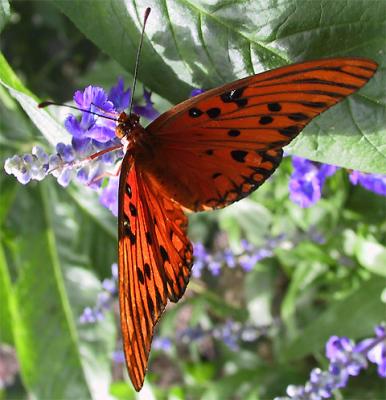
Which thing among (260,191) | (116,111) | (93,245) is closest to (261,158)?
(116,111)

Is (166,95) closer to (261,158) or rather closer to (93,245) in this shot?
(261,158)

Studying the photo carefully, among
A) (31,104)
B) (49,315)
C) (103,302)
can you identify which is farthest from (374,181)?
(49,315)

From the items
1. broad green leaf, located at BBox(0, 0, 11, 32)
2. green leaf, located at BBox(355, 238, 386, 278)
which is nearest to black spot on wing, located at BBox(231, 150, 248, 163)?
broad green leaf, located at BBox(0, 0, 11, 32)

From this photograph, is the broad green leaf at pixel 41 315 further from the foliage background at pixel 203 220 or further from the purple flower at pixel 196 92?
the purple flower at pixel 196 92

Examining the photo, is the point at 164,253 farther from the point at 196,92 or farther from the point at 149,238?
the point at 196,92

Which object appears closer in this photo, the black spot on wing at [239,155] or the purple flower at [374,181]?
the black spot on wing at [239,155]

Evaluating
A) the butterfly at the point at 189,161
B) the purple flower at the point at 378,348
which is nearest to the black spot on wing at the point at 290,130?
the butterfly at the point at 189,161

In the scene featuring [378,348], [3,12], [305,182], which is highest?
[3,12]
